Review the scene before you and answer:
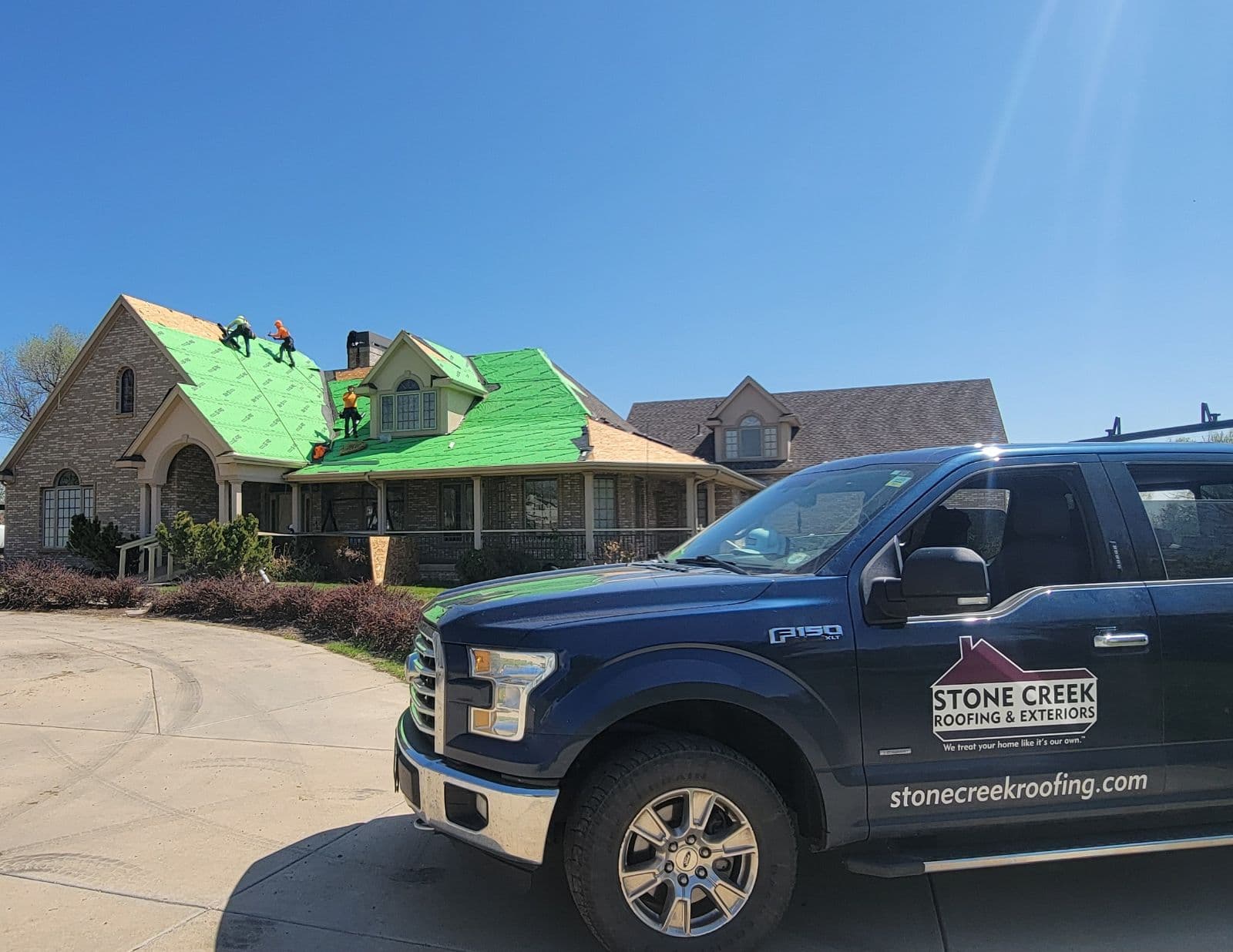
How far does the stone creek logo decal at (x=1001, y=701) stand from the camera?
10.2 ft

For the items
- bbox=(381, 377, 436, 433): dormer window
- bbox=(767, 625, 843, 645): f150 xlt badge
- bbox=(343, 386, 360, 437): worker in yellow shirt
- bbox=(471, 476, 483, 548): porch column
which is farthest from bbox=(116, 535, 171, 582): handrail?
bbox=(767, 625, 843, 645): f150 xlt badge

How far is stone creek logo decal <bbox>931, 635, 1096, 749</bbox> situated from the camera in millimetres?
3094

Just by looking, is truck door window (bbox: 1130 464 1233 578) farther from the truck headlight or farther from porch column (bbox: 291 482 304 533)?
porch column (bbox: 291 482 304 533)

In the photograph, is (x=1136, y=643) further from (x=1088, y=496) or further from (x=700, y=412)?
(x=700, y=412)

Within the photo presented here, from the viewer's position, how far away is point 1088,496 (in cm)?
353

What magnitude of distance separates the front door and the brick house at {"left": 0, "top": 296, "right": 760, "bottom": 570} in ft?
51.9

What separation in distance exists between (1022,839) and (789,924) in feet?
3.34

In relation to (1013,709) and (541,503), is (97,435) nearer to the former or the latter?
(541,503)

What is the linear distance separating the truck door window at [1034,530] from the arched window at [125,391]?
78.9 ft

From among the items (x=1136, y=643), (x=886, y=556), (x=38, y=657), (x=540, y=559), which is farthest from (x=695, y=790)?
(x=540, y=559)

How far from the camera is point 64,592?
14.9 meters

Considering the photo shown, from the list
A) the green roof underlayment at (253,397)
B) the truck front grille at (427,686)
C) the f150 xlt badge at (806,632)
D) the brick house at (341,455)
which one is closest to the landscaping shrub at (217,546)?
the brick house at (341,455)

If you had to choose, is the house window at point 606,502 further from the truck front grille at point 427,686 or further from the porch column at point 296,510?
the truck front grille at point 427,686

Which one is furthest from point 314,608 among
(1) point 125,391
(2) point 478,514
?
(1) point 125,391
